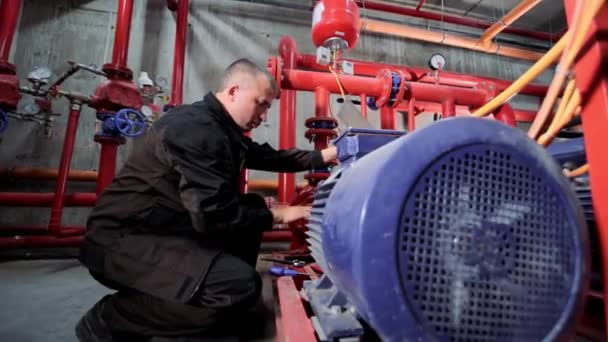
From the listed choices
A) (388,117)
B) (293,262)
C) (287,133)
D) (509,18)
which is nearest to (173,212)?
(293,262)

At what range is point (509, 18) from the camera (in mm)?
2350

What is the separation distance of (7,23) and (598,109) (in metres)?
2.44

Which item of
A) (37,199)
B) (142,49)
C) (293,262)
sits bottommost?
(293,262)

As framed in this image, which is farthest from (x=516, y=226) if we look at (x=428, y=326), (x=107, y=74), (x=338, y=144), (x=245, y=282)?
(x=107, y=74)

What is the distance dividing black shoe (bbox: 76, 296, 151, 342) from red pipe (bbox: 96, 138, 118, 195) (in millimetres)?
1005

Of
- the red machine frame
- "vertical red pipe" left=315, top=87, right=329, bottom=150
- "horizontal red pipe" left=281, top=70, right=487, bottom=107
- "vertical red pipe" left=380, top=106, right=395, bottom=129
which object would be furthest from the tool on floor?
"vertical red pipe" left=380, top=106, right=395, bottom=129

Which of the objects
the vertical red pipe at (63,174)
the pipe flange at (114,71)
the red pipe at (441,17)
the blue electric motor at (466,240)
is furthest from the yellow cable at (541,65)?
the red pipe at (441,17)

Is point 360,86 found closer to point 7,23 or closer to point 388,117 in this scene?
point 388,117

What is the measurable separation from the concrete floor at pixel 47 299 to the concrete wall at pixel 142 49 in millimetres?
603

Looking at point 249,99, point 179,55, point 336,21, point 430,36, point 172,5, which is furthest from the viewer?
point 430,36

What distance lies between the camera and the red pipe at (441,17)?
2.56 m

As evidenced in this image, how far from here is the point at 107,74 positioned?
1.71 meters

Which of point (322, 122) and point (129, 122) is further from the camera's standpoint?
point (129, 122)

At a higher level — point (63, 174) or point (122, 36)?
point (122, 36)
